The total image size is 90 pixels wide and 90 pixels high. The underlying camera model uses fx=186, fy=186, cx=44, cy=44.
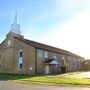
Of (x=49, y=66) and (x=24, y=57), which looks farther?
(x=24, y=57)

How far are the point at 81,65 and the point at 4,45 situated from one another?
31525 millimetres

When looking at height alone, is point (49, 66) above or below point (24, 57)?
below

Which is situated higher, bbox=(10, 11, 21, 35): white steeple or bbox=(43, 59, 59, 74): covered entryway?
bbox=(10, 11, 21, 35): white steeple

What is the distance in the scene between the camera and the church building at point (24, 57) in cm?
4180

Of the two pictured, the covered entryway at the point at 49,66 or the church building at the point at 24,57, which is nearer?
the church building at the point at 24,57

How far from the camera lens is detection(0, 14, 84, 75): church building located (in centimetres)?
4180

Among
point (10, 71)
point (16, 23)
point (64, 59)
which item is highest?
point (16, 23)

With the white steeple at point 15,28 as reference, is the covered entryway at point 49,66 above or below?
below

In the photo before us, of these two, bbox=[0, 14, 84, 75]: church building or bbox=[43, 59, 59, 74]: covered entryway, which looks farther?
bbox=[43, 59, 59, 74]: covered entryway

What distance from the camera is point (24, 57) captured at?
4325cm

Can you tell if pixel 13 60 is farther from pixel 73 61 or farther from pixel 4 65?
pixel 73 61

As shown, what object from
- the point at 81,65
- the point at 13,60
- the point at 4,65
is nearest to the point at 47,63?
the point at 13,60

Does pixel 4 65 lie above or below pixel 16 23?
below

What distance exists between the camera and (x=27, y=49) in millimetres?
42531
